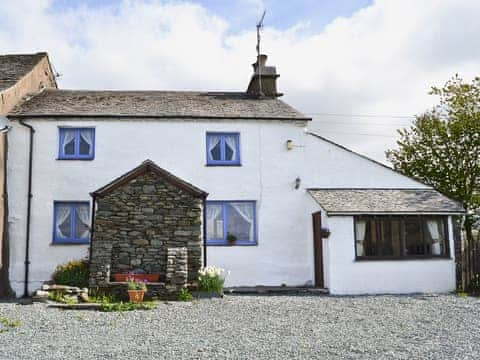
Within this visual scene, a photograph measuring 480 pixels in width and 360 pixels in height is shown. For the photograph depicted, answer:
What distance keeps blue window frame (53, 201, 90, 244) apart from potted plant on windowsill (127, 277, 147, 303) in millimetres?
3587

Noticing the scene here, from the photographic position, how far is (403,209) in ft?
52.2

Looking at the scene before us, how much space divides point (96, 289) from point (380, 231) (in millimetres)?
8548

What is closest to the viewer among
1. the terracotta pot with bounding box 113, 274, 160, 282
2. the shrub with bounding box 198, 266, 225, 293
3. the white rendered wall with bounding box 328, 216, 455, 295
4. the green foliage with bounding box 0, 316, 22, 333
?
the green foliage with bounding box 0, 316, 22, 333

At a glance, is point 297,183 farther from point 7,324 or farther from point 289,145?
point 7,324

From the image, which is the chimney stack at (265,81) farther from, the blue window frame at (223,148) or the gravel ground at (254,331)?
the gravel ground at (254,331)

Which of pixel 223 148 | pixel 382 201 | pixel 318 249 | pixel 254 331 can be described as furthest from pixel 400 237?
pixel 254 331

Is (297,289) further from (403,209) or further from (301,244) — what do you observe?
(403,209)

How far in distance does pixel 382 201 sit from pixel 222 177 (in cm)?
516

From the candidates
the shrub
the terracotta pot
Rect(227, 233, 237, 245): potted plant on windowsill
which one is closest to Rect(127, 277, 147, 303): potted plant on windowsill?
the terracotta pot

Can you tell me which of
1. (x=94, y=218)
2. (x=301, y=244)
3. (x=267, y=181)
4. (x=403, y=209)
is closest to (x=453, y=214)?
(x=403, y=209)

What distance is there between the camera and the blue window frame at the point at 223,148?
17.2m

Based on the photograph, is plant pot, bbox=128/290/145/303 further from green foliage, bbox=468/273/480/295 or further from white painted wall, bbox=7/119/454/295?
green foliage, bbox=468/273/480/295

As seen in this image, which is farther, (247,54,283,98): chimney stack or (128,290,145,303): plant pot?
(247,54,283,98): chimney stack

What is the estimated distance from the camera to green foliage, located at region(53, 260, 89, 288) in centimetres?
1479
